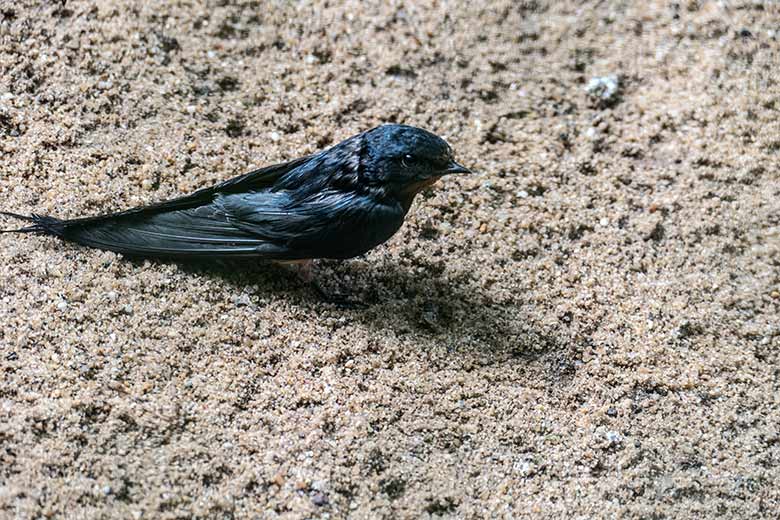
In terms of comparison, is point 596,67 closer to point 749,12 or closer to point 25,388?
point 749,12

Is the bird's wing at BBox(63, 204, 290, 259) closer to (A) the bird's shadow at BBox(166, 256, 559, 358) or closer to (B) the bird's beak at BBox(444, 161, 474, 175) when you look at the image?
(A) the bird's shadow at BBox(166, 256, 559, 358)

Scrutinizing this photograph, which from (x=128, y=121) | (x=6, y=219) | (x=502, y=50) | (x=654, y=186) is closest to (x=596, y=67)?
(x=502, y=50)

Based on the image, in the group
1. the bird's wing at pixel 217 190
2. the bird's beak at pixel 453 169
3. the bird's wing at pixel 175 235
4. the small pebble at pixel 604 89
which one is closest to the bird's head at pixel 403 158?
the bird's beak at pixel 453 169

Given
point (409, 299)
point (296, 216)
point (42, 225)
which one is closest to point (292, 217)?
point (296, 216)

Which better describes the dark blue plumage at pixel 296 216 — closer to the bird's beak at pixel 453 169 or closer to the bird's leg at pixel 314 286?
Answer: the bird's beak at pixel 453 169

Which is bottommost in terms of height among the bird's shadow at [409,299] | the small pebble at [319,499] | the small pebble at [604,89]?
the small pebble at [319,499]

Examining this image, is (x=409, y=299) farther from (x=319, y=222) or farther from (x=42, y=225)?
(x=42, y=225)

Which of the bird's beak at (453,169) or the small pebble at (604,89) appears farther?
the small pebble at (604,89)
